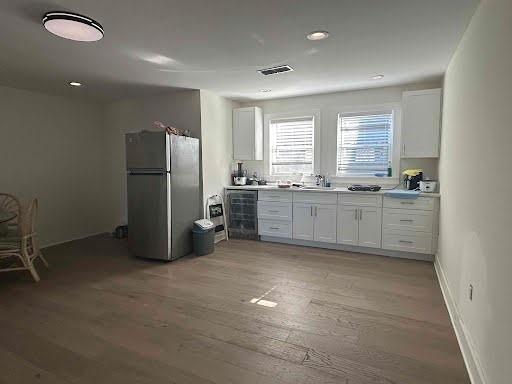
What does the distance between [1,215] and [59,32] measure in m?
2.36

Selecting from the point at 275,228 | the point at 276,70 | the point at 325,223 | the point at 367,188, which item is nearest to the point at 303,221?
the point at 325,223

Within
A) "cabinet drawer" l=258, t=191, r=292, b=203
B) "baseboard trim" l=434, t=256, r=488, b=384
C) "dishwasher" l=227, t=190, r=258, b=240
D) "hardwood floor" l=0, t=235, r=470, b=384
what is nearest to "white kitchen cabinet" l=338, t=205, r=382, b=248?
"hardwood floor" l=0, t=235, r=470, b=384

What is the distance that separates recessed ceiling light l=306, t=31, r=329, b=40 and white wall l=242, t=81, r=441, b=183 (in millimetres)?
2219

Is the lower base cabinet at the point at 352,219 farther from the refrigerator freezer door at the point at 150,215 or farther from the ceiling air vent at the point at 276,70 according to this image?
the ceiling air vent at the point at 276,70

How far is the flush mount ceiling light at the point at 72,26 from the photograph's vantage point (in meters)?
2.14

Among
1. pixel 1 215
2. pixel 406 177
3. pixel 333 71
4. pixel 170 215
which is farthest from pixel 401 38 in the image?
pixel 1 215

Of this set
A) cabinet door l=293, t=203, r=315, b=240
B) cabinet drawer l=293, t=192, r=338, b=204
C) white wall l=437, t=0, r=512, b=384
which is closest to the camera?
white wall l=437, t=0, r=512, b=384

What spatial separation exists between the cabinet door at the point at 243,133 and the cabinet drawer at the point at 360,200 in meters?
1.77

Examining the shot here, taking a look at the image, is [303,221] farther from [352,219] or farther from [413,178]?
[413,178]

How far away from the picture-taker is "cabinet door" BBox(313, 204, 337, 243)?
434 centimetres

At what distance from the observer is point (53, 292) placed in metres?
3.02

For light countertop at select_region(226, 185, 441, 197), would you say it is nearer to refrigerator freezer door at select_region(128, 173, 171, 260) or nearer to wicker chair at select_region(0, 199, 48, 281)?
refrigerator freezer door at select_region(128, 173, 171, 260)

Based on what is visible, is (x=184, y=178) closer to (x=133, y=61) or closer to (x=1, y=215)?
(x=133, y=61)

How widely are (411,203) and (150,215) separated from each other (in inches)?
135
